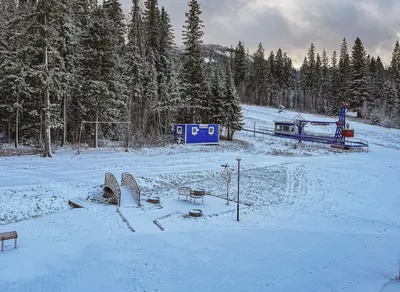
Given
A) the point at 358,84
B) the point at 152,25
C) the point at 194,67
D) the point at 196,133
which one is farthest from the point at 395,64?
the point at 152,25

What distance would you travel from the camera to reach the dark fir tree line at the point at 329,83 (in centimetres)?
6744

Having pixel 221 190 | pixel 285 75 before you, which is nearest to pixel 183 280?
pixel 221 190

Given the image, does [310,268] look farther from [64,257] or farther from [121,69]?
[121,69]

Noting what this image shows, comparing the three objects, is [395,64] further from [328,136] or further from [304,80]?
[328,136]

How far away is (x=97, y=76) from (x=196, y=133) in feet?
43.6

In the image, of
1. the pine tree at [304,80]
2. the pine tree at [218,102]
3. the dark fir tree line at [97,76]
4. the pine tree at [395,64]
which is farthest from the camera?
the pine tree at [304,80]

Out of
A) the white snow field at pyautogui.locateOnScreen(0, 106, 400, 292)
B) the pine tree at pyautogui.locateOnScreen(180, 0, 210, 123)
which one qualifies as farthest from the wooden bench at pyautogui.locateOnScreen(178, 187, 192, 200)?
the pine tree at pyautogui.locateOnScreen(180, 0, 210, 123)

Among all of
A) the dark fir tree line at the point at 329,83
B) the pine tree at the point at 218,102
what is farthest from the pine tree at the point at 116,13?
the dark fir tree line at the point at 329,83

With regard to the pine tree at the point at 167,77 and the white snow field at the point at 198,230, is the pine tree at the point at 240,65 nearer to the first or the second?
the pine tree at the point at 167,77

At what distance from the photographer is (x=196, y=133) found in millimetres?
38875

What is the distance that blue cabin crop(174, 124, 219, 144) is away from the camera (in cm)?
3841

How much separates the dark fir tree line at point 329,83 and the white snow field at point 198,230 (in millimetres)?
46420

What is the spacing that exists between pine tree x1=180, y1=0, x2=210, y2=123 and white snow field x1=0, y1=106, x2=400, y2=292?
16.0 m

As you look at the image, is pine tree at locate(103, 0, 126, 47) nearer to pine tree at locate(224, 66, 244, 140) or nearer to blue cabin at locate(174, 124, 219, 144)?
blue cabin at locate(174, 124, 219, 144)
